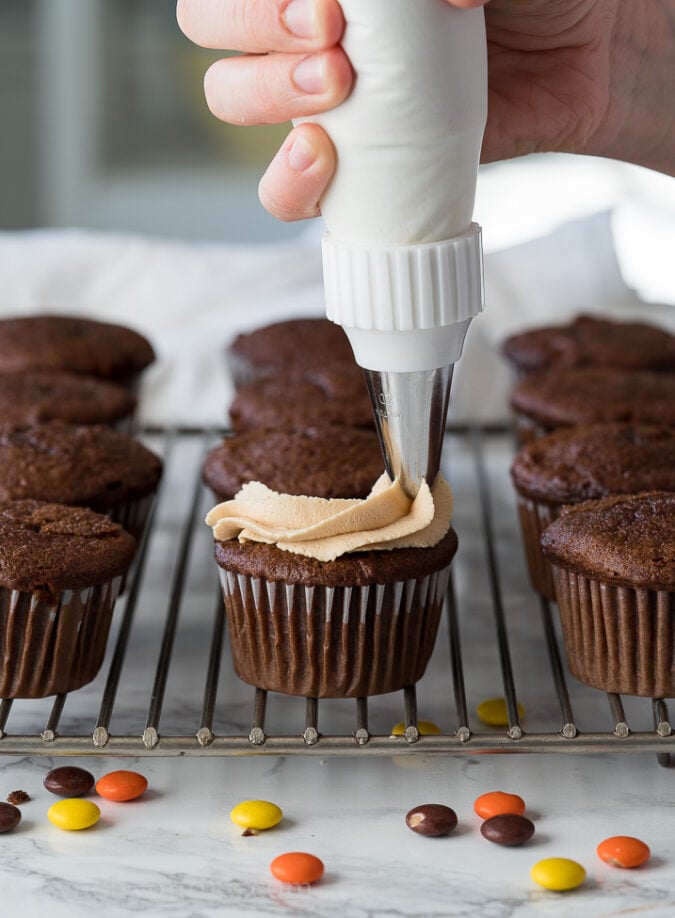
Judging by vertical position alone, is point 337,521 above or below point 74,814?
above

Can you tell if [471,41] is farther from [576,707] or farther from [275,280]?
[275,280]

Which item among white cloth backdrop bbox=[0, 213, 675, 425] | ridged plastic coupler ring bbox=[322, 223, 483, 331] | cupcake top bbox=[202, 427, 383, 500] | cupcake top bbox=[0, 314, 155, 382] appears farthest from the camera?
white cloth backdrop bbox=[0, 213, 675, 425]

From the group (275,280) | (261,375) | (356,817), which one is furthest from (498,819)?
(275,280)

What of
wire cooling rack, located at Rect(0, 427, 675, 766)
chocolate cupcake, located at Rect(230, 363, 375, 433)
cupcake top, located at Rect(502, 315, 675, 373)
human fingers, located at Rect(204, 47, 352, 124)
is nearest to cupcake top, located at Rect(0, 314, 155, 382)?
chocolate cupcake, located at Rect(230, 363, 375, 433)

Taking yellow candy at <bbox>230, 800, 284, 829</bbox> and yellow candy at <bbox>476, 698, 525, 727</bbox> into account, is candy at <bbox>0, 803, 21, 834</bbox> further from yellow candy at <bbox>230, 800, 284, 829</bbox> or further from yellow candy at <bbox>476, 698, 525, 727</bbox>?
yellow candy at <bbox>476, 698, 525, 727</bbox>

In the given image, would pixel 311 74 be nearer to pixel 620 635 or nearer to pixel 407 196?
pixel 407 196

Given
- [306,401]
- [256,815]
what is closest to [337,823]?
[256,815]
